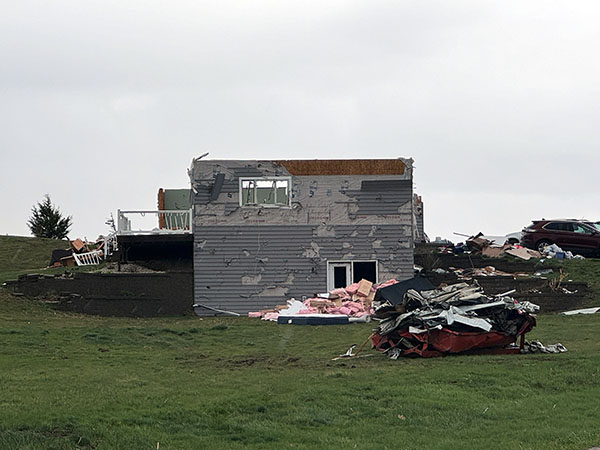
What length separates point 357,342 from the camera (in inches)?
732

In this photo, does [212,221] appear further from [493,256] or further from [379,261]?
[493,256]

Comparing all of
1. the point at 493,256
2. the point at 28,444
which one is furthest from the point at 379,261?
the point at 28,444

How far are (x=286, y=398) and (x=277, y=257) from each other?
16.7 m

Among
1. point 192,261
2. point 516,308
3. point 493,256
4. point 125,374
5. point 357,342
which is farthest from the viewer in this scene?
point 493,256

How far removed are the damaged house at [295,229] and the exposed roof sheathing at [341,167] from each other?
0.03 metres

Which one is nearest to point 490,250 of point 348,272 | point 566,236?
point 566,236

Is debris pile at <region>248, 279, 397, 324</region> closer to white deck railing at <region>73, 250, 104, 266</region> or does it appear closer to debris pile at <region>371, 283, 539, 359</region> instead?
debris pile at <region>371, 283, 539, 359</region>

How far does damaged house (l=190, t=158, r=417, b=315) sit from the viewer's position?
91.9 ft

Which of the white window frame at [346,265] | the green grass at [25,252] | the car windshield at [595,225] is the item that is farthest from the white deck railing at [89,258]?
the car windshield at [595,225]

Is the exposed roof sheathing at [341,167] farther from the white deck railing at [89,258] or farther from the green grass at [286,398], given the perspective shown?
the white deck railing at [89,258]

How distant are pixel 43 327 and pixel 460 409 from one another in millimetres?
13075

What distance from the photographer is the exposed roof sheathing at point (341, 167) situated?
1102 inches

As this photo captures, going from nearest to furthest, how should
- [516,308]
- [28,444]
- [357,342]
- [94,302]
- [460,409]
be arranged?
[28,444] < [460,409] < [516,308] < [357,342] < [94,302]

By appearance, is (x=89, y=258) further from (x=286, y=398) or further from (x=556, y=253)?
(x=286, y=398)
